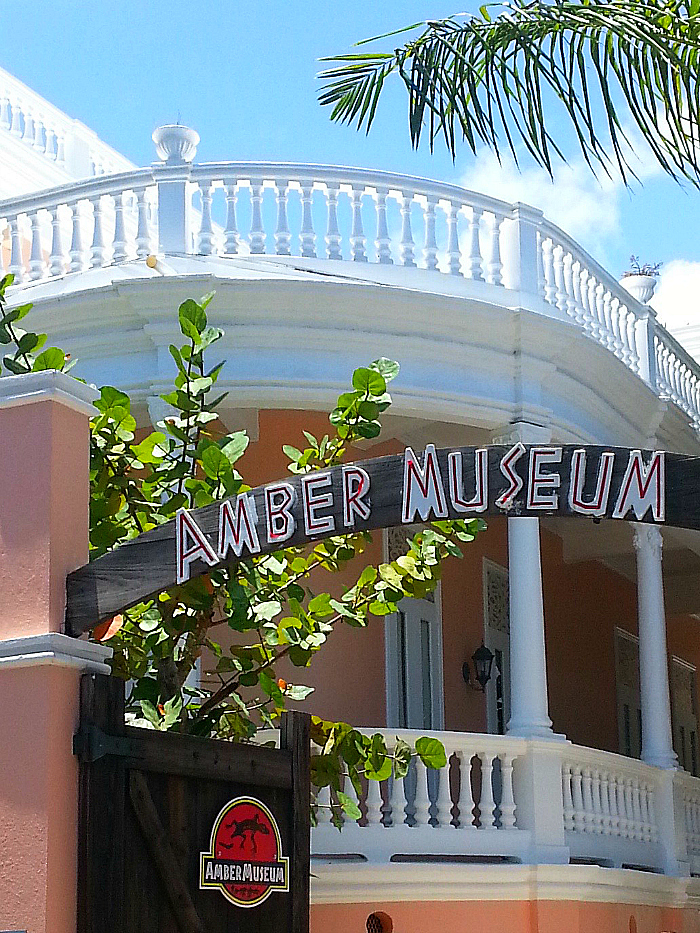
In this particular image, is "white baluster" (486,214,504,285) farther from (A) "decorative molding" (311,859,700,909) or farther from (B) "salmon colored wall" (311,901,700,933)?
(B) "salmon colored wall" (311,901,700,933)

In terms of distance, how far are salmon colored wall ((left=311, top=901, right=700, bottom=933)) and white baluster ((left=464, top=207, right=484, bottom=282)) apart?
13.4 feet

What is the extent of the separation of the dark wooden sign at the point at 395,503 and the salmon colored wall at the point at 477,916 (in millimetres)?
4445

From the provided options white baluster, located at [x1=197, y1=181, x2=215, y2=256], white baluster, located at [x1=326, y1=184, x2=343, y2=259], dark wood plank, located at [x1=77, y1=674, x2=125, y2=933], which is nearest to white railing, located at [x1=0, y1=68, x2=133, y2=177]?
white baluster, located at [x1=197, y1=181, x2=215, y2=256]

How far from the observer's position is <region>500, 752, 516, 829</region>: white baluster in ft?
31.8

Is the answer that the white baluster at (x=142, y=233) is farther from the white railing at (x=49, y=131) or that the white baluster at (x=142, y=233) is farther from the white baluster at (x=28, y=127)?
the white baluster at (x=28, y=127)

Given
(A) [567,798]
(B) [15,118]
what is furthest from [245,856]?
(B) [15,118]

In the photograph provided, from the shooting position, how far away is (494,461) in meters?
4.82

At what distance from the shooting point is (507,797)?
9719 mm

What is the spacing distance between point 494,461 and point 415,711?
7.64 meters

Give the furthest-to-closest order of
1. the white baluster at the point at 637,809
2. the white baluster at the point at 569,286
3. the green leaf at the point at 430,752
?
the white baluster at the point at 637,809
the white baluster at the point at 569,286
the green leaf at the point at 430,752

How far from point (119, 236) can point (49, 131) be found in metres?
6.41

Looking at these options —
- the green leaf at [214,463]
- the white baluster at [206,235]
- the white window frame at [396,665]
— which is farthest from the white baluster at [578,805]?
the green leaf at [214,463]

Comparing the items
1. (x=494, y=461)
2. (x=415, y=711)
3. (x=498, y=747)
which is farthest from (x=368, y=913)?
(x=494, y=461)

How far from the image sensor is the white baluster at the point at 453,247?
1030 cm
